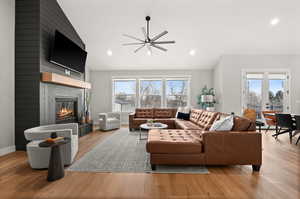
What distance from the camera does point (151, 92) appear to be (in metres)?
7.21

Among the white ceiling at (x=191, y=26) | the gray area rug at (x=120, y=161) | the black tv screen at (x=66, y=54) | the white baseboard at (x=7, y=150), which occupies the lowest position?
the gray area rug at (x=120, y=161)

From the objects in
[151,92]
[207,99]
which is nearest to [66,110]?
[151,92]

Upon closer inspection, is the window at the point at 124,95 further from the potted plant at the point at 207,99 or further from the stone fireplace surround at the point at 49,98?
the potted plant at the point at 207,99

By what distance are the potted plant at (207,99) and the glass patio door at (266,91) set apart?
1166mm

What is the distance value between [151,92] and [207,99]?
2.51 meters

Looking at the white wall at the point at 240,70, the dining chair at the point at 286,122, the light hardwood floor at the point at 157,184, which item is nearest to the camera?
the light hardwood floor at the point at 157,184

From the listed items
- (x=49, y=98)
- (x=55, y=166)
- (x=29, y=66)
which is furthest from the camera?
(x=49, y=98)

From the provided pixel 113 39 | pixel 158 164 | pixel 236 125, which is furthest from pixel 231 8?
pixel 158 164

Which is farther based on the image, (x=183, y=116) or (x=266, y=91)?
(x=266, y=91)

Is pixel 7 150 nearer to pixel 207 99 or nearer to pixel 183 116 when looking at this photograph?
pixel 183 116

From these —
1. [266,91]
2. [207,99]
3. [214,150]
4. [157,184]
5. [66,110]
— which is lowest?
[157,184]

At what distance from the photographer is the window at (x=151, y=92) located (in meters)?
7.20

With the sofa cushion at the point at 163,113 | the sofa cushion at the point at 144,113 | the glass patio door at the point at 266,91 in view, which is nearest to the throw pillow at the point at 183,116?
the sofa cushion at the point at 163,113

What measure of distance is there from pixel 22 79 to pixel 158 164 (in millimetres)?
3480
